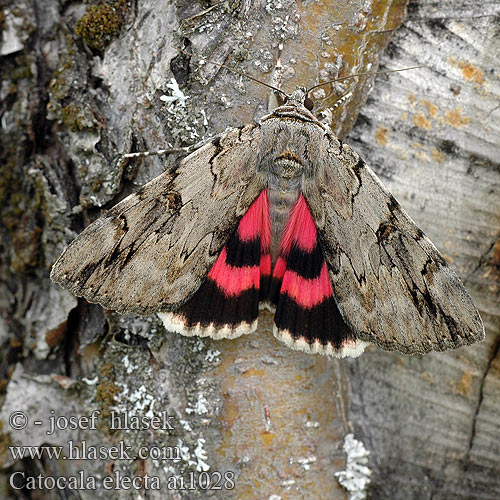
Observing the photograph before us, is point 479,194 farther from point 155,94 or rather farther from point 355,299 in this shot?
point 155,94

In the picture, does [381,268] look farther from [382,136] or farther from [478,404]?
[478,404]

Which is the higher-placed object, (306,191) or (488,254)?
(306,191)

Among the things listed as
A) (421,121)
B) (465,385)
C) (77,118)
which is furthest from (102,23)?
(465,385)

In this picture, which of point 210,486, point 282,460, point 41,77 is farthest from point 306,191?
point 41,77

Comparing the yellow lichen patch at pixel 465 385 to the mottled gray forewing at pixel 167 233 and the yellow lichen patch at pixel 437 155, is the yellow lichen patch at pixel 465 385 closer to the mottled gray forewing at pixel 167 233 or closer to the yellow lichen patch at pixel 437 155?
the yellow lichen patch at pixel 437 155

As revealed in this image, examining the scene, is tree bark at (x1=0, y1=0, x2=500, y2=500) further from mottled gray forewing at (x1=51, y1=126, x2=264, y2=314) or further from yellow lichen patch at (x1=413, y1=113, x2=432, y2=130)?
mottled gray forewing at (x1=51, y1=126, x2=264, y2=314)

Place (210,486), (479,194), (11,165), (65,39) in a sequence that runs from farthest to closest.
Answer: (11,165)
(65,39)
(479,194)
(210,486)

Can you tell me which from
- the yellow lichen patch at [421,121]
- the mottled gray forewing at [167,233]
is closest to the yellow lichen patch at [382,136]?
the yellow lichen patch at [421,121]
